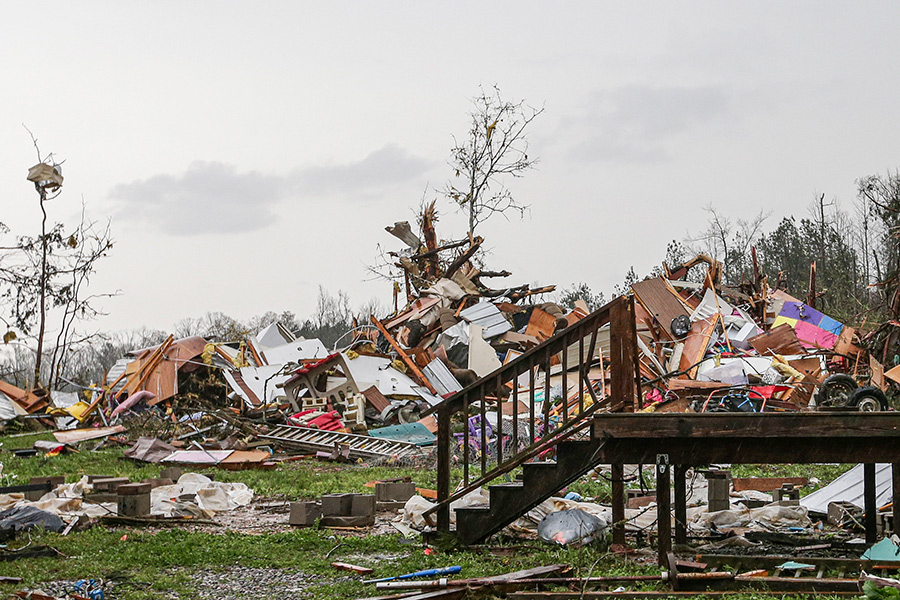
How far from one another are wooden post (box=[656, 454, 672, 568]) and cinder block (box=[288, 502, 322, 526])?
13.9 ft

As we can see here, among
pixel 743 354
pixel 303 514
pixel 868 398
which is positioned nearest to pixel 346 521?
pixel 303 514

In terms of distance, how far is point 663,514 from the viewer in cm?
720

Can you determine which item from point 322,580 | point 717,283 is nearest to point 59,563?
point 322,580

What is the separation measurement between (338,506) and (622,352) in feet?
12.4

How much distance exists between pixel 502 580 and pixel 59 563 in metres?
3.91

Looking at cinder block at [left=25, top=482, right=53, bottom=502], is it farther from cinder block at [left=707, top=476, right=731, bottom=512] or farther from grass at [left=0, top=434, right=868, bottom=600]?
cinder block at [left=707, top=476, right=731, bottom=512]

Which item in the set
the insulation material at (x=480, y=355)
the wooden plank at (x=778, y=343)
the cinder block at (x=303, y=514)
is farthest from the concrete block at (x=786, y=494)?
the insulation material at (x=480, y=355)

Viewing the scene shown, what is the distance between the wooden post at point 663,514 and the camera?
713 centimetres

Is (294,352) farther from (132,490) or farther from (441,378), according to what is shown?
(132,490)

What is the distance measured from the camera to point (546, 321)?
992 inches

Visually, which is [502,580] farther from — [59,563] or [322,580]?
[59,563]

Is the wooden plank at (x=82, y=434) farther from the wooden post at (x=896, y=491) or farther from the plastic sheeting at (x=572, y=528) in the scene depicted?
the wooden post at (x=896, y=491)

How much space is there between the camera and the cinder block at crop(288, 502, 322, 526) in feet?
32.6

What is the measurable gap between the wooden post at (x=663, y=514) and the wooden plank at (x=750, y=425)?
27cm
